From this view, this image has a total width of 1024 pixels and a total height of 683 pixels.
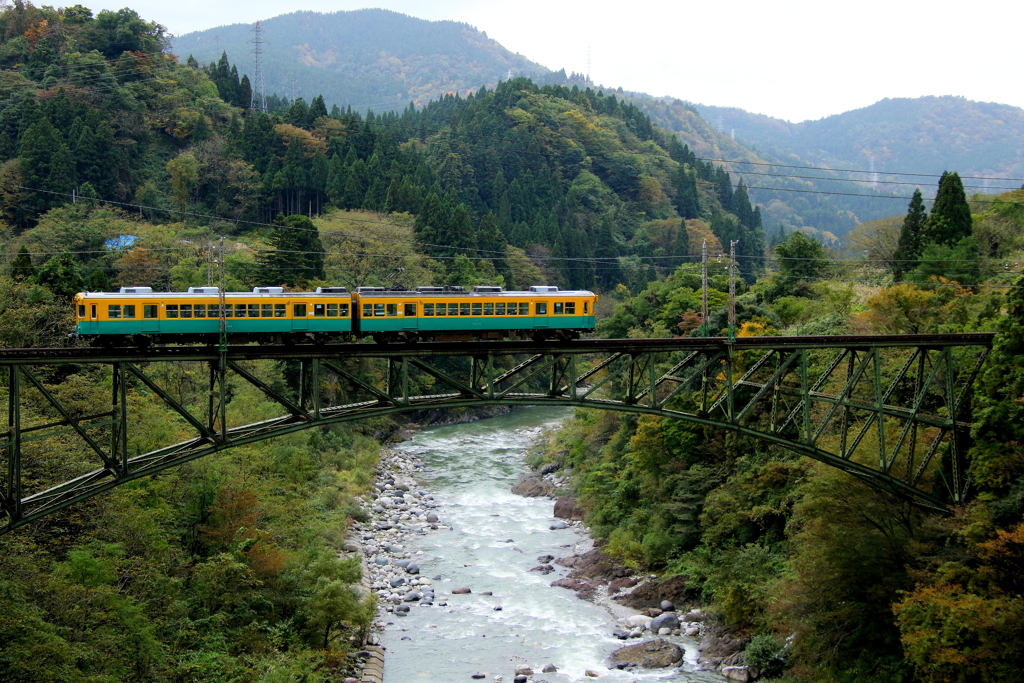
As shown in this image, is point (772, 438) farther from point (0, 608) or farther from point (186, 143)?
point (186, 143)

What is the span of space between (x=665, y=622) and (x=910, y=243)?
34.3m

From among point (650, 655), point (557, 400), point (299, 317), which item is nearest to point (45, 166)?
point (299, 317)

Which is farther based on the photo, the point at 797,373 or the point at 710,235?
the point at 710,235

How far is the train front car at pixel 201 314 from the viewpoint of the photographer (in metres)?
20.8

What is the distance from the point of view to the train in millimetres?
20906

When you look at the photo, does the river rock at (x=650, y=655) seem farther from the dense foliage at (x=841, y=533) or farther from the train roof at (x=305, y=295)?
the train roof at (x=305, y=295)

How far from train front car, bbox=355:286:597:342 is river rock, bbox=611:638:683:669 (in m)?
10.1

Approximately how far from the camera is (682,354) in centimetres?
4162

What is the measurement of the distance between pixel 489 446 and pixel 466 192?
4607cm

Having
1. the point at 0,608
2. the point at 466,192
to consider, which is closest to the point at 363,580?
the point at 0,608

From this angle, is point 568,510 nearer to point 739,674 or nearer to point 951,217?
point 739,674

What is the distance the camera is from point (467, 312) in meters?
22.7

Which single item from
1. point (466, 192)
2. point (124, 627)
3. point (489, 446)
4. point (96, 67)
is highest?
point (96, 67)

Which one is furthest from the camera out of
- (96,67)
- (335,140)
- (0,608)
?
(335,140)
